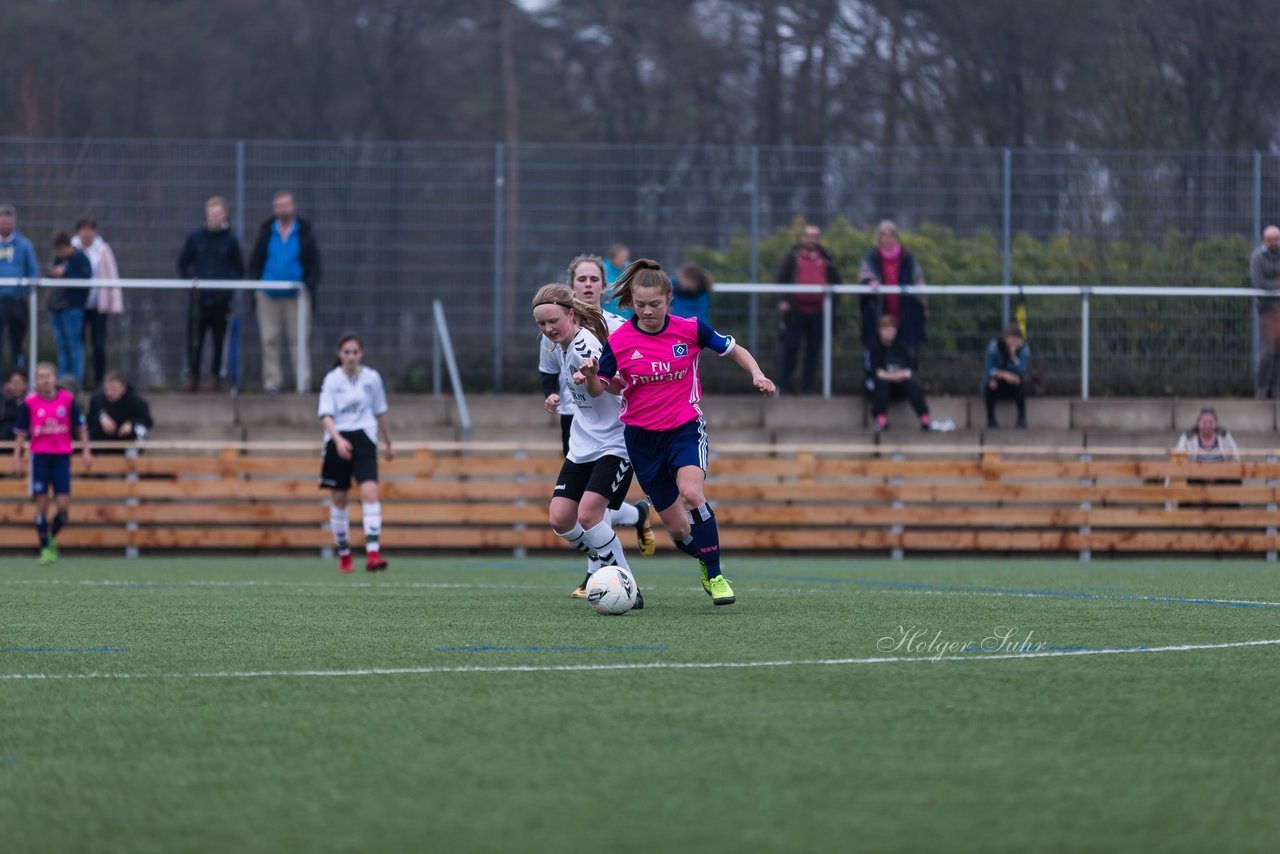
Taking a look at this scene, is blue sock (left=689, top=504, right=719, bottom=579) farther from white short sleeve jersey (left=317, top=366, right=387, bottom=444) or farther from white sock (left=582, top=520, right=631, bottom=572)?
white short sleeve jersey (left=317, top=366, right=387, bottom=444)

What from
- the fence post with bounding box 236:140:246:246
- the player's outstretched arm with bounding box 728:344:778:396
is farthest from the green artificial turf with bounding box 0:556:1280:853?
the fence post with bounding box 236:140:246:246

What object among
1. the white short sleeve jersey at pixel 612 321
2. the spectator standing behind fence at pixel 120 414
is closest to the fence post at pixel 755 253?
the spectator standing behind fence at pixel 120 414

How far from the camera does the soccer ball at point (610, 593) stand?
8.32m

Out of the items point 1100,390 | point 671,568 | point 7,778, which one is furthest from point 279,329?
point 7,778

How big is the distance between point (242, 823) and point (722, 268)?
581 inches

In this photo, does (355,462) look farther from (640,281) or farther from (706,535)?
(640,281)

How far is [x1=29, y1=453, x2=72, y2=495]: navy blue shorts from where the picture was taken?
50.5 feet

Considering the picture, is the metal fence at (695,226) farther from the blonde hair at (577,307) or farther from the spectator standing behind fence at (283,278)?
the blonde hair at (577,307)

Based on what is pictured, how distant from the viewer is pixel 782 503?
1745 cm

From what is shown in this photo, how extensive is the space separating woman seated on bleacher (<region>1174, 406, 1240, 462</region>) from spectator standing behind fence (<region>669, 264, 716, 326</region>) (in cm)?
495

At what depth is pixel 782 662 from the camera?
20.5 feet

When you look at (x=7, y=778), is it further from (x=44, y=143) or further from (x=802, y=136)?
(x=802, y=136)

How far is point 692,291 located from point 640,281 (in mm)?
8318

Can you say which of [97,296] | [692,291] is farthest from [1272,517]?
[97,296]
